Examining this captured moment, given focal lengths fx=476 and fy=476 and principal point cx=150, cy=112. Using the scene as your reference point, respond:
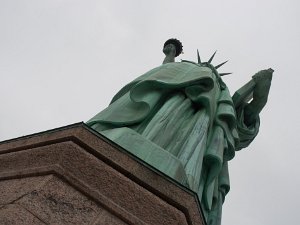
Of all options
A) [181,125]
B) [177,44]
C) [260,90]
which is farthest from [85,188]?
[177,44]

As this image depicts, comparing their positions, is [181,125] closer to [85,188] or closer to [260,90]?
[85,188]

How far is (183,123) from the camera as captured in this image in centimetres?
521

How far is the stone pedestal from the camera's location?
101 inches

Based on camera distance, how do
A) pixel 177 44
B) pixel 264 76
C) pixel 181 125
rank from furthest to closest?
pixel 177 44 → pixel 264 76 → pixel 181 125

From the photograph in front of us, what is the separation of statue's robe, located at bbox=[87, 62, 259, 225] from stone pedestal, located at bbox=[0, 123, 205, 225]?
0.61m

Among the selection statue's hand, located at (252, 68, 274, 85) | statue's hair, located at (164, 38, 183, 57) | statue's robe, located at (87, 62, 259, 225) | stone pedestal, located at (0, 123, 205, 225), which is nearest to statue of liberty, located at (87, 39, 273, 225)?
statue's robe, located at (87, 62, 259, 225)

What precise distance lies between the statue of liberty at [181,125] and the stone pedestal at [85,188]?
544 mm

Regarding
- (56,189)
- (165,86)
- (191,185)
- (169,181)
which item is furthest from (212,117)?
(56,189)

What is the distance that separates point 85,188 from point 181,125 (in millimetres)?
2547

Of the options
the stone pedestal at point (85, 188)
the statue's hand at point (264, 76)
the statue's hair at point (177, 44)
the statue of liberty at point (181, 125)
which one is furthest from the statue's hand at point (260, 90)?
the stone pedestal at point (85, 188)

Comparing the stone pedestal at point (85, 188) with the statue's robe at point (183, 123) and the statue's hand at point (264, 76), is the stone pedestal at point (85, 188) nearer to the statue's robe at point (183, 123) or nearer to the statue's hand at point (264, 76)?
the statue's robe at point (183, 123)

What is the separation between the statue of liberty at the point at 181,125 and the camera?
3740 millimetres

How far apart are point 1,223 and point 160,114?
2.69 m

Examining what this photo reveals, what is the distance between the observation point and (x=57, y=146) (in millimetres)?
2979
